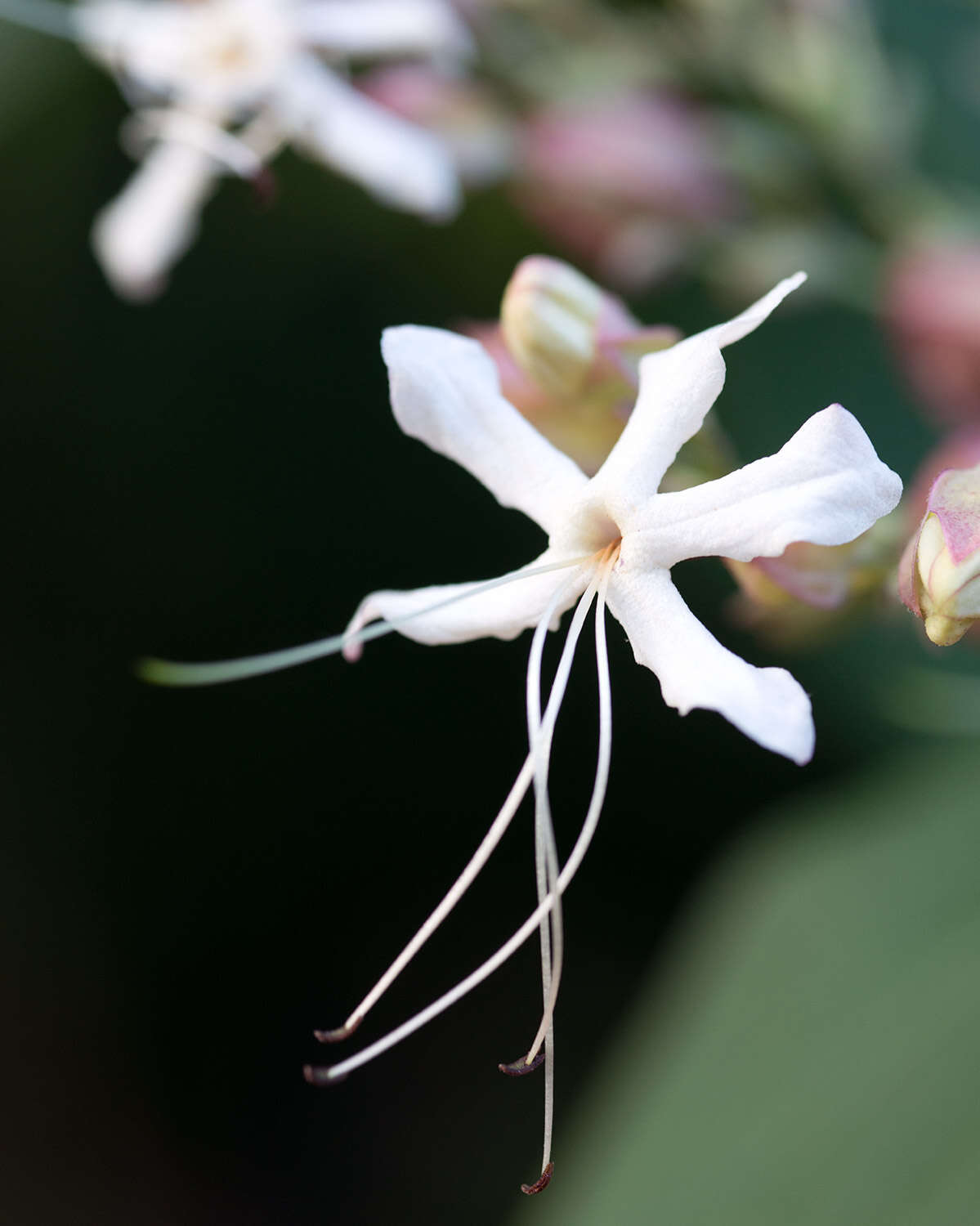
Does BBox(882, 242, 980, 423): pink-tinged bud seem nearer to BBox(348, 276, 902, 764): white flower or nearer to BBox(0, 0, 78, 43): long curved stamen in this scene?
BBox(348, 276, 902, 764): white flower

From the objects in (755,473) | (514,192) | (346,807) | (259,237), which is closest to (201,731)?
(346,807)

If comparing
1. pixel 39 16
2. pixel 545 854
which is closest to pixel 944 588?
pixel 545 854

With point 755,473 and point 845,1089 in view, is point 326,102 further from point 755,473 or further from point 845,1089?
point 845,1089

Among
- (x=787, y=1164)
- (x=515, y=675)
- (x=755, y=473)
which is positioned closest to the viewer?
(x=755, y=473)

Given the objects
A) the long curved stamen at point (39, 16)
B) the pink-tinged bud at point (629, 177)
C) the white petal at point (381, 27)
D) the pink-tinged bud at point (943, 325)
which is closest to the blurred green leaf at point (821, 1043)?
the pink-tinged bud at point (943, 325)

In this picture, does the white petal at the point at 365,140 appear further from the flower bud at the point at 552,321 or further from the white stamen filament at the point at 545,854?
the white stamen filament at the point at 545,854
